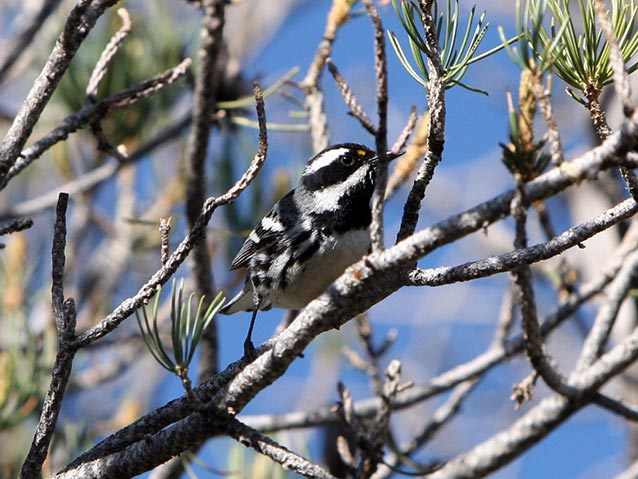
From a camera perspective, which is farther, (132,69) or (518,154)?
(132,69)

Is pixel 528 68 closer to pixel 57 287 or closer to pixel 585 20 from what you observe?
pixel 585 20

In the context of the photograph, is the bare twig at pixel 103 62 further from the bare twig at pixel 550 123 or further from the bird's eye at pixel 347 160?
the bare twig at pixel 550 123

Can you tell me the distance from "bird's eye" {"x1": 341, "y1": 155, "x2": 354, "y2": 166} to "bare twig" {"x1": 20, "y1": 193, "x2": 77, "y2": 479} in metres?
1.55

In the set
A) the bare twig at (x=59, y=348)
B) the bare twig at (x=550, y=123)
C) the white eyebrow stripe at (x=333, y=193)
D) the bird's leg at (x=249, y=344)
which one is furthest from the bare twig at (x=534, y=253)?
the white eyebrow stripe at (x=333, y=193)

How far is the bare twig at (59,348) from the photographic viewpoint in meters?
1.63

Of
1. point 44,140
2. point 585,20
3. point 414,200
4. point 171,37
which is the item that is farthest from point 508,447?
point 171,37

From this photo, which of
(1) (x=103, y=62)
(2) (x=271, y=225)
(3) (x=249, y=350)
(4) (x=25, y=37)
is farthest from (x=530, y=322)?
(4) (x=25, y=37)

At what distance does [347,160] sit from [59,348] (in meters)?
1.63

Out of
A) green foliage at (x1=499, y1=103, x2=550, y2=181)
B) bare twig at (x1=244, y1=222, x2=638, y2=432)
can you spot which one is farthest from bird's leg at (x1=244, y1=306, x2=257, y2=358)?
green foliage at (x1=499, y1=103, x2=550, y2=181)

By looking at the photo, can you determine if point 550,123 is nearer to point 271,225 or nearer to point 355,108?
point 355,108

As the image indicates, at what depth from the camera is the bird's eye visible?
308 cm

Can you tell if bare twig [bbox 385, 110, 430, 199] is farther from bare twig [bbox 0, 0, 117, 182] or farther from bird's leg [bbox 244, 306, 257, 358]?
bare twig [bbox 0, 0, 117, 182]

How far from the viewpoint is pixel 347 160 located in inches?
122

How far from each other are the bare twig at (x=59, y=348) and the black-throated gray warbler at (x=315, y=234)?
3.13ft
